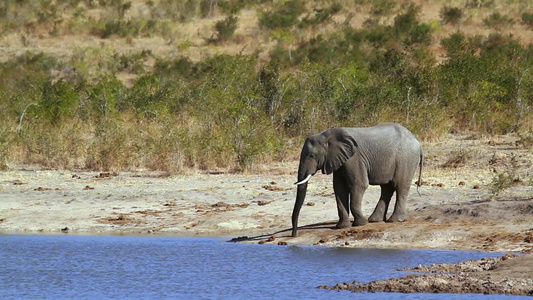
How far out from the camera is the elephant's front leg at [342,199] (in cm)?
1603

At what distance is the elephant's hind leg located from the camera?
54.5ft

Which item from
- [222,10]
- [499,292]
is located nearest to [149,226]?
[499,292]

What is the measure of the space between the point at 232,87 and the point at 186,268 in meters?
15.4

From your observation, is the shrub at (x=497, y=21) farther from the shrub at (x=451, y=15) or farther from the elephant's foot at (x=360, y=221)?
the elephant's foot at (x=360, y=221)

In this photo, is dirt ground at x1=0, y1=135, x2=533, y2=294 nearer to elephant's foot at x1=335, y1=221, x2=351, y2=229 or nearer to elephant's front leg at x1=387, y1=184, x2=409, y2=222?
elephant's foot at x1=335, y1=221, x2=351, y2=229

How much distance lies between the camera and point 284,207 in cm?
1850

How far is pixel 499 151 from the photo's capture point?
24.0m

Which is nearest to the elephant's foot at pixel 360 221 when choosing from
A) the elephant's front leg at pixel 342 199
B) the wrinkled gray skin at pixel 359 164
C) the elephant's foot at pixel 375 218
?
the wrinkled gray skin at pixel 359 164

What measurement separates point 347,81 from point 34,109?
932cm

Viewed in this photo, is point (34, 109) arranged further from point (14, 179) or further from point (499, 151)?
point (499, 151)

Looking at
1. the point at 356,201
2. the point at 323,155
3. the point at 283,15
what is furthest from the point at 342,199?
the point at 283,15

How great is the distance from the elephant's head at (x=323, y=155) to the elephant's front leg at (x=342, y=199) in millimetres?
304

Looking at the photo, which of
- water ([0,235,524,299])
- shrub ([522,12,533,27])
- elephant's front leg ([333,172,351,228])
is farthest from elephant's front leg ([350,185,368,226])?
shrub ([522,12,533,27])

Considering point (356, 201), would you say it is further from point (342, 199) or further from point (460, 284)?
point (460, 284)
